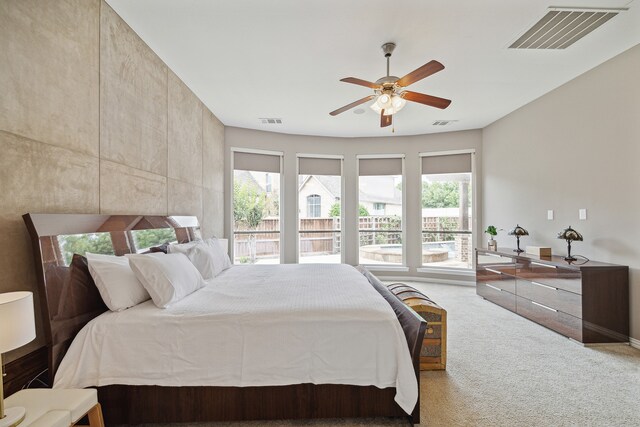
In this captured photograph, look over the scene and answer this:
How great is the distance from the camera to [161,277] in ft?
6.82

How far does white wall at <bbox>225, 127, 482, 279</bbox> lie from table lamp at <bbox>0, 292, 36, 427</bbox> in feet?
14.5

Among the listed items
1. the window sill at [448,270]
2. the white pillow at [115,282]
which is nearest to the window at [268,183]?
the window sill at [448,270]

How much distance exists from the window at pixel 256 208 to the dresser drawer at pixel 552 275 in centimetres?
399

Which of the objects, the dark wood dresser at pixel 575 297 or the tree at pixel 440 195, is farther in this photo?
the tree at pixel 440 195

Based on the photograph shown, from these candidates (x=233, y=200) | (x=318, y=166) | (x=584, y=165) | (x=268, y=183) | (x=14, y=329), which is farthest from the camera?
(x=318, y=166)

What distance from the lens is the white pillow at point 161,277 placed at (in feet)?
6.66

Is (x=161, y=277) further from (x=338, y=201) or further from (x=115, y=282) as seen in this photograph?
(x=338, y=201)

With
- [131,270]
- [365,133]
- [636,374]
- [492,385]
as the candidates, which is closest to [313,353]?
[131,270]

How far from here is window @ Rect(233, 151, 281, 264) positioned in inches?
214

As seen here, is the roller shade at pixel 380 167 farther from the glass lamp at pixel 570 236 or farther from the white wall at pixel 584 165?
the glass lamp at pixel 570 236

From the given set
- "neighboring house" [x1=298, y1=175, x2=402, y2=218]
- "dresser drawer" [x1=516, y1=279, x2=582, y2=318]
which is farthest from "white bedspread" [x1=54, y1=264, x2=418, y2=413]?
"neighboring house" [x1=298, y1=175, x2=402, y2=218]

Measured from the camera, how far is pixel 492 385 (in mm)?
2336

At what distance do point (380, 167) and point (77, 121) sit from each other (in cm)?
501

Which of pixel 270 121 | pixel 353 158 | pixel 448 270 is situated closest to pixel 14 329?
pixel 270 121
